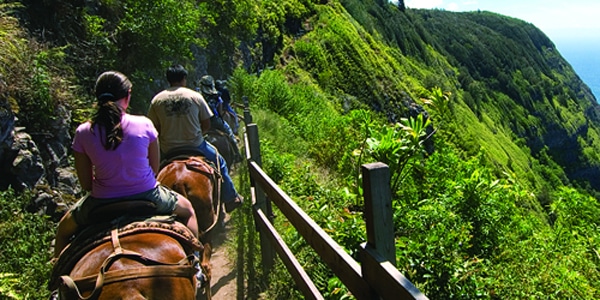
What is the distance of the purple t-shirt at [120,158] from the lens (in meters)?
3.16

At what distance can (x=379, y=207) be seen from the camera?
6.76 feet

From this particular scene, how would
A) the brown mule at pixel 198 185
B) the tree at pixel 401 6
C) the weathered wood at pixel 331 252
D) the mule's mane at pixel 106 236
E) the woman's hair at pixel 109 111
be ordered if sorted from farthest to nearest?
the tree at pixel 401 6 → the brown mule at pixel 198 185 → the woman's hair at pixel 109 111 → the mule's mane at pixel 106 236 → the weathered wood at pixel 331 252

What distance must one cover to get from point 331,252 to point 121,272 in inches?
53.7

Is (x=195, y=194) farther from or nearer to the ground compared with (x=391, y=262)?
nearer to the ground

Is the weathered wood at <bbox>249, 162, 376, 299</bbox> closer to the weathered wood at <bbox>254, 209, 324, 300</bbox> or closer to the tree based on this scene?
the weathered wood at <bbox>254, 209, 324, 300</bbox>

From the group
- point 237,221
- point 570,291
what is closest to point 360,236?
point 570,291

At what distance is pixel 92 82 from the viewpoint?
891cm

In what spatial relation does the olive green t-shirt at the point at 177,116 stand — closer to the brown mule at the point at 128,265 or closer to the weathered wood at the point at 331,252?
the weathered wood at the point at 331,252

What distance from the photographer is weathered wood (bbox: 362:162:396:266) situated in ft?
6.59

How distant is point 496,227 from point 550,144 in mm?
149887

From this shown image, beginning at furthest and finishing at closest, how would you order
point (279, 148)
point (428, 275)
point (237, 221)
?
point (279, 148) < point (237, 221) < point (428, 275)

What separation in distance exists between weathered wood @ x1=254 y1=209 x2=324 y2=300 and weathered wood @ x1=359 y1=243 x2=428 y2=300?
106 centimetres

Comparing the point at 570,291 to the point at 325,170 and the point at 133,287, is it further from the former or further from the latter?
the point at 325,170

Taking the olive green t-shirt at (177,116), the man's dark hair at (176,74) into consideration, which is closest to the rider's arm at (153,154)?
the olive green t-shirt at (177,116)
